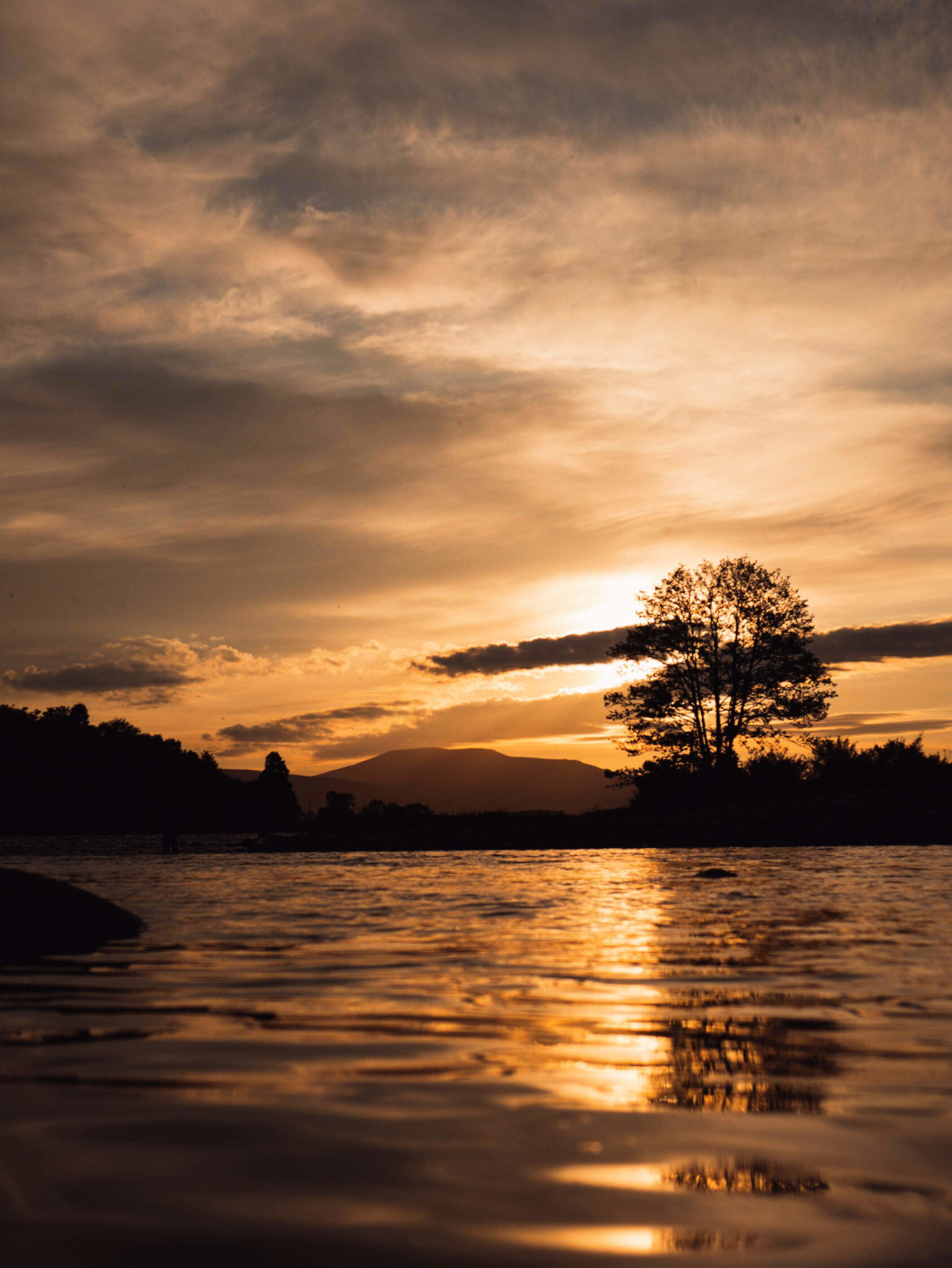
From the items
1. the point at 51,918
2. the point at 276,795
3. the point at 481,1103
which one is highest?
the point at 481,1103

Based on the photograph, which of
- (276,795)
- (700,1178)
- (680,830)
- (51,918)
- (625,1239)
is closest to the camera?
(625,1239)

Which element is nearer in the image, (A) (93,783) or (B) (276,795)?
(A) (93,783)

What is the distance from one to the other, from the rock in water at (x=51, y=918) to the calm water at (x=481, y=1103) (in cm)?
88

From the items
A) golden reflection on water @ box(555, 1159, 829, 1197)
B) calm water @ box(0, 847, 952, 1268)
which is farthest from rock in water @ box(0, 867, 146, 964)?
golden reflection on water @ box(555, 1159, 829, 1197)

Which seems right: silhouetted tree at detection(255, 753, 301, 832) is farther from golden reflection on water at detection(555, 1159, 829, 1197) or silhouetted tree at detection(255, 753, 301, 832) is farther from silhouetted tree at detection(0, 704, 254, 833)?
golden reflection on water at detection(555, 1159, 829, 1197)

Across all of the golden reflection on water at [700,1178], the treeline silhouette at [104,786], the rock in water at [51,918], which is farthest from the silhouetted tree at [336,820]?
the golden reflection on water at [700,1178]

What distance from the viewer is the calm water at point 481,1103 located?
2400 mm

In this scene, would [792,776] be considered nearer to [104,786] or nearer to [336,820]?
[336,820]

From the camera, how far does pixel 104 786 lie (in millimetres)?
88312

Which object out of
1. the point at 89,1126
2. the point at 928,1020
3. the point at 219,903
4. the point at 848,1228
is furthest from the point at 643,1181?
the point at 219,903

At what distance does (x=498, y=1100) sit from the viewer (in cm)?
347

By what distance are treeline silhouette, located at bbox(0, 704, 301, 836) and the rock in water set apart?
71.8 meters

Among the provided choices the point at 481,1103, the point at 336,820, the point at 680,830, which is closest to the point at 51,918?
the point at 481,1103

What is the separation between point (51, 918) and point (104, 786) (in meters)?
86.0
